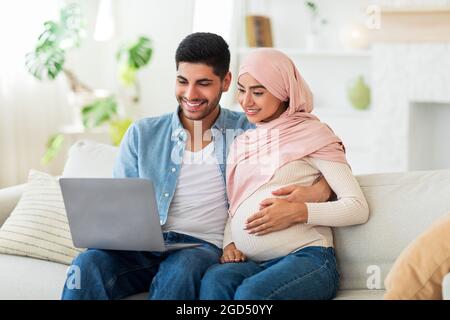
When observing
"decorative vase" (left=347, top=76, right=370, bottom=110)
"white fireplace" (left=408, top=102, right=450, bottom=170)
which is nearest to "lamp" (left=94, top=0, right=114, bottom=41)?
"decorative vase" (left=347, top=76, right=370, bottom=110)

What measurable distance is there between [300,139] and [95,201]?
0.55 meters

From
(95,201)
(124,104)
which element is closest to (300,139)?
(95,201)

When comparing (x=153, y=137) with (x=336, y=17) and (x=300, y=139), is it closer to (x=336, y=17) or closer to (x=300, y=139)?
(x=300, y=139)

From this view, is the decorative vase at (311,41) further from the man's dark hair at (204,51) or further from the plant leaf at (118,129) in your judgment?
the man's dark hair at (204,51)

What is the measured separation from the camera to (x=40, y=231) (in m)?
2.30

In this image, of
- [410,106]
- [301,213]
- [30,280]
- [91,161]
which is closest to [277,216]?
[301,213]

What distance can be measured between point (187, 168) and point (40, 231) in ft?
1.71

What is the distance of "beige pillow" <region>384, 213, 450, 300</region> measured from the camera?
1.68 meters

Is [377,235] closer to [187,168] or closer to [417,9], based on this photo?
[187,168]

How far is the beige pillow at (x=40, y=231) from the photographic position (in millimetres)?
2271

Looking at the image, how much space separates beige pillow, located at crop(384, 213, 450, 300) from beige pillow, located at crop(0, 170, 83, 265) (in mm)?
992

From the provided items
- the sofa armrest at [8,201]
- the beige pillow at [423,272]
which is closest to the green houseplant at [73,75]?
the sofa armrest at [8,201]

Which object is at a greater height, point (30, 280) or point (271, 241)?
point (271, 241)
